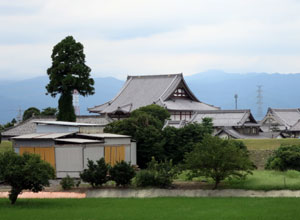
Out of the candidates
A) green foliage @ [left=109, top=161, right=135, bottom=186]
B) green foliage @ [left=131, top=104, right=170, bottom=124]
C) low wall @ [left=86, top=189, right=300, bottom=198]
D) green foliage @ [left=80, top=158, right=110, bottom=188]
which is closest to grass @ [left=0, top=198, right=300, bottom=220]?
low wall @ [left=86, top=189, right=300, bottom=198]

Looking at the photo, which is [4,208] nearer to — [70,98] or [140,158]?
[140,158]

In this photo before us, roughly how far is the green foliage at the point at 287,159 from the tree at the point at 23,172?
45.7 ft

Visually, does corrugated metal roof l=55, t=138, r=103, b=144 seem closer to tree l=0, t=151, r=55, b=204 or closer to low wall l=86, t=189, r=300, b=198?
low wall l=86, t=189, r=300, b=198

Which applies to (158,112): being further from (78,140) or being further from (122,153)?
(78,140)

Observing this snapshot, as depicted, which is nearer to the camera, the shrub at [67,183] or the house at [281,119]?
the shrub at [67,183]

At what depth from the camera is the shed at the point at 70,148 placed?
35.6m

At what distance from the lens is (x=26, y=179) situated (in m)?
25.5

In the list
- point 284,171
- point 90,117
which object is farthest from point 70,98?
point 284,171

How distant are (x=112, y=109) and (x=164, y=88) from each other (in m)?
6.50

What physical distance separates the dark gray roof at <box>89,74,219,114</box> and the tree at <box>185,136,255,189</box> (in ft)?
134

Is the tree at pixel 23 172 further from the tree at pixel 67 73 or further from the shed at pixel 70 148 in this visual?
the tree at pixel 67 73

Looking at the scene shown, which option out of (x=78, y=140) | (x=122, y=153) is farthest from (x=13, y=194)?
Result: (x=122, y=153)

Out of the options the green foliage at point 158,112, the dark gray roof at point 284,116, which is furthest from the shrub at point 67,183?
the dark gray roof at point 284,116

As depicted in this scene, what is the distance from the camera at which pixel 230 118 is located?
6412cm
